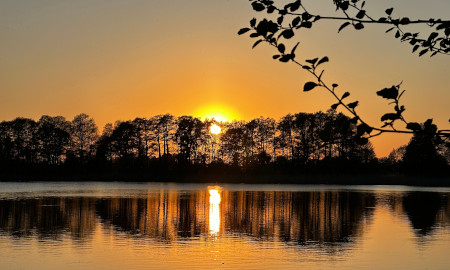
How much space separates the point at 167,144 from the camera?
121 m

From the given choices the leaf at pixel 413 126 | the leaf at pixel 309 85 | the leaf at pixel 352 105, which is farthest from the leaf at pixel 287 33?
the leaf at pixel 413 126

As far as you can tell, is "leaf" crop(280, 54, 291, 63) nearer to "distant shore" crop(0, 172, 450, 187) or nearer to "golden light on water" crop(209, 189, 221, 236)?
"golden light on water" crop(209, 189, 221, 236)

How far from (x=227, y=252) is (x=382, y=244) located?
685 centimetres

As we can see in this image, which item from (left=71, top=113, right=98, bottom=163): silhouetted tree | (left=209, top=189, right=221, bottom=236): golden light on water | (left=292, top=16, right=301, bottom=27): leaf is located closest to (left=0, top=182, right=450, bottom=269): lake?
(left=209, top=189, right=221, bottom=236): golden light on water

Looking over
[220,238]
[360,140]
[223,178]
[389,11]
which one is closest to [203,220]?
[220,238]

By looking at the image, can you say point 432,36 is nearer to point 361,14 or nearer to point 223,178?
point 361,14

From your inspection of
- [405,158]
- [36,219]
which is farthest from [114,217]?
[405,158]

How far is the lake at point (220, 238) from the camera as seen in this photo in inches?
755

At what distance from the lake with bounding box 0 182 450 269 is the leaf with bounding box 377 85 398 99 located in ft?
49.7

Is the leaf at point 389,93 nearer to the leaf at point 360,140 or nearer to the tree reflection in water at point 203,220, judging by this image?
the leaf at point 360,140

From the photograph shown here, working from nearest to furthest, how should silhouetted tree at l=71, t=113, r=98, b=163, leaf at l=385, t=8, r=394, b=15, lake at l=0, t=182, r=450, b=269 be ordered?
leaf at l=385, t=8, r=394, b=15 < lake at l=0, t=182, r=450, b=269 < silhouetted tree at l=71, t=113, r=98, b=163

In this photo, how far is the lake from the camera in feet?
62.9

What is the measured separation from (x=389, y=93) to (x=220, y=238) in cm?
2134

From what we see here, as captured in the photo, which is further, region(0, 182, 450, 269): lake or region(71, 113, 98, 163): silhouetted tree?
region(71, 113, 98, 163): silhouetted tree
